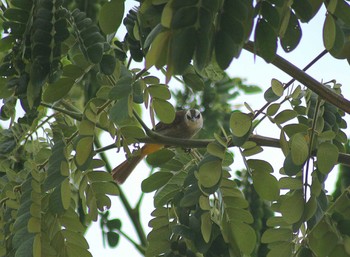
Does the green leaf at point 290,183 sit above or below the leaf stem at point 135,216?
below

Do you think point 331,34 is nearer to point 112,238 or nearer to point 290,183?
point 290,183

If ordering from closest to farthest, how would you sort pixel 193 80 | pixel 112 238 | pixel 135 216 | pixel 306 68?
pixel 306 68
pixel 193 80
pixel 112 238
pixel 135 216

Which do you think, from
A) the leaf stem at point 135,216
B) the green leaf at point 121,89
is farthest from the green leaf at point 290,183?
the leaf stem at point 135,216

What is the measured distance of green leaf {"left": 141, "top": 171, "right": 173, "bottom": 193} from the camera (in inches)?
94.5

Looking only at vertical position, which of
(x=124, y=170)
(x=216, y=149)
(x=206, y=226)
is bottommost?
(x=206, y=226)

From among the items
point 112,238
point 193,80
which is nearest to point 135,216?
point 112,238

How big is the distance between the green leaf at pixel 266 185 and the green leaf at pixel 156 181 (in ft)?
1.15

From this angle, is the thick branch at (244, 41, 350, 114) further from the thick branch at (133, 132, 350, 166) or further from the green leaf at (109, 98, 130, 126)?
the green leaf at (109, 98, 130, 126)

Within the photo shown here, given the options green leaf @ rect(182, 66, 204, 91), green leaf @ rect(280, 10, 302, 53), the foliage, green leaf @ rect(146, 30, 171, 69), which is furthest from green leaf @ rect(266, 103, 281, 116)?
green leaf @ rect(146, 30, 171, 69)

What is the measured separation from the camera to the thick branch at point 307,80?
1.88 metres

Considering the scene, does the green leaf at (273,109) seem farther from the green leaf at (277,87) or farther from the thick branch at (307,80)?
the thick branch at (307,80)

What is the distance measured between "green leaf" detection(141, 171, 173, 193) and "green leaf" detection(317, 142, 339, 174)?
56 centimetres

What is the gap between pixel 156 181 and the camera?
240 centimetres

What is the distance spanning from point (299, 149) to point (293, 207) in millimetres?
149
